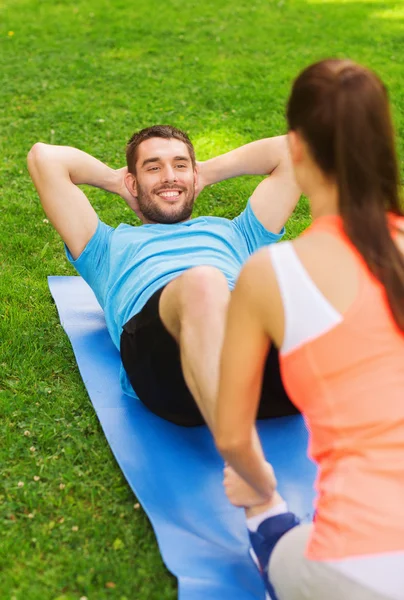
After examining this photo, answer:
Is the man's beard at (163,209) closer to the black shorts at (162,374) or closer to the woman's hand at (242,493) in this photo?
the black shorts at (162,374)

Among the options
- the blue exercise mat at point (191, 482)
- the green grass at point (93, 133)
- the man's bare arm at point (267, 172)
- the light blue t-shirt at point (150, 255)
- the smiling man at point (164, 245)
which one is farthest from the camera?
the man's bare arm at point (267, 172)

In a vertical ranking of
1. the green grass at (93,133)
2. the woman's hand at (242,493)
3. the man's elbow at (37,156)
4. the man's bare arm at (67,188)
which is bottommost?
the green grass at (93,133)

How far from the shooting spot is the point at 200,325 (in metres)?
2.68

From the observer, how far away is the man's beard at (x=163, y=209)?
3895mm

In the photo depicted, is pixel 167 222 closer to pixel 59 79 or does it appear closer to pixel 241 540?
pixel 241 540

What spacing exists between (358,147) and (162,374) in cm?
148

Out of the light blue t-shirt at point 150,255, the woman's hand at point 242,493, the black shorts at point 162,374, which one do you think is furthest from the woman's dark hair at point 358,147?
the light blue t-shirt at point 150,255

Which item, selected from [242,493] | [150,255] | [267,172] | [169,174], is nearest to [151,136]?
[169,174]

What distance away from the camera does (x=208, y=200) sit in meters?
5.49

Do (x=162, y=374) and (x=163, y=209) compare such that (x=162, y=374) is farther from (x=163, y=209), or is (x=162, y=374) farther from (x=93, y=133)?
(x=93, y=133)

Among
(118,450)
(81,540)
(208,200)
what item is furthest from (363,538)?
(208,200)

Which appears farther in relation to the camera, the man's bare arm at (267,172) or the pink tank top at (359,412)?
the man's bare arm at (267,172)

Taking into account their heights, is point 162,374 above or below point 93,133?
above

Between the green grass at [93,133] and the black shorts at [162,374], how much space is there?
30cm
